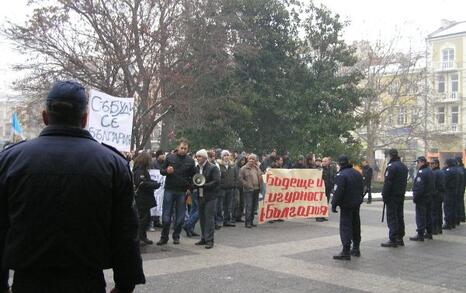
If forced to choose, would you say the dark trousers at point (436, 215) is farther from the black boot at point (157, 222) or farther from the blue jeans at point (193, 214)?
the black boot at point (157, 222)

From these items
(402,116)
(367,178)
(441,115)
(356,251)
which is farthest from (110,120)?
(441,115)

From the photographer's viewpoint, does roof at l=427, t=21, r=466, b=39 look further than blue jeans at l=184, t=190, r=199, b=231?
Yes

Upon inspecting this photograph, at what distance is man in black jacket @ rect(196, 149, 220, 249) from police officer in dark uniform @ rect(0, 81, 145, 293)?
285 inches

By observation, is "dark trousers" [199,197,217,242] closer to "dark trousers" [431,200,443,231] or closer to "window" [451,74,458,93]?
"dark trousers" [431,200,443,231]

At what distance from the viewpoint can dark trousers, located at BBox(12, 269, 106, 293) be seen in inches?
104

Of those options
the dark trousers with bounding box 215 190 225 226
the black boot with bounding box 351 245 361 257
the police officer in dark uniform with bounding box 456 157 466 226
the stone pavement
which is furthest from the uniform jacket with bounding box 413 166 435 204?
the dark trousers with bounding box 215 190 225 226

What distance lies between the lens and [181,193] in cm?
1023

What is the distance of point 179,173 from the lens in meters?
10.2

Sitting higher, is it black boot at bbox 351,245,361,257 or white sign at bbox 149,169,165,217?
white sign at bbox 149,169,165,217

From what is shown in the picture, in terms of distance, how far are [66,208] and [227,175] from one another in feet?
34.7

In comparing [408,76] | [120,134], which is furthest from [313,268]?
[408,76]

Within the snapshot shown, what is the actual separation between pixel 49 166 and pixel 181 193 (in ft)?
24.8

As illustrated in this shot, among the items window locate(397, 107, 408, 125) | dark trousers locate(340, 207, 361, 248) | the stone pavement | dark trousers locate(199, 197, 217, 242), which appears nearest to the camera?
the stone pavement

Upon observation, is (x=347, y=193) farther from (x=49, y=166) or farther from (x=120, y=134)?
(x=49, y=166)
